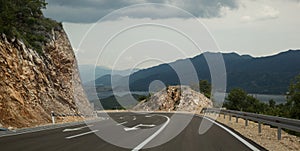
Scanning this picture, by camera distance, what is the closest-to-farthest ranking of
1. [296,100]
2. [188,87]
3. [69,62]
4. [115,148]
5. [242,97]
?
1. [115,148]
2. [69,62]
3. [296,100]
4. [188,87]
5. [242,97]

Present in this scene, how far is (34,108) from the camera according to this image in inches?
1032

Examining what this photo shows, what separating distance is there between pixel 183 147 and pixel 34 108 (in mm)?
17059

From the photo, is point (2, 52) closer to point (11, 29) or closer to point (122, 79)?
point (11, 29)

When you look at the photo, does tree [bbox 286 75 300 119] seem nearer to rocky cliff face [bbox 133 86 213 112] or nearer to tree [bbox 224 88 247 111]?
rocky cliff face [bbox 133 86 213 112]

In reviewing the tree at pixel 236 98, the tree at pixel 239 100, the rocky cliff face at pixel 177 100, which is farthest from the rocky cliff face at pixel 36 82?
the tree at pixel 236 98

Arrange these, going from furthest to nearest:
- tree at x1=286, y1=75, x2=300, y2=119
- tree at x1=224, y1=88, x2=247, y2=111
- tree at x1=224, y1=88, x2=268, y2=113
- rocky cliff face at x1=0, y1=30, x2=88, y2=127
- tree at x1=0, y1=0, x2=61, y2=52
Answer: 1. tree at x1=224, y1=88, x2=247, y2=111
2. tree at x1=224, y1=88, x2=268, y2=113
3. tree at x1=286, y1=75, x2=300, y2=119
4. tree at x1=0, y1=0, x2=61, y2=52
5. rocky cliff face at x1=0, y1=30, x2=88, y2=127

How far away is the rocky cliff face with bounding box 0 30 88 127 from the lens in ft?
77.4

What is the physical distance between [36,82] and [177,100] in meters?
48.5

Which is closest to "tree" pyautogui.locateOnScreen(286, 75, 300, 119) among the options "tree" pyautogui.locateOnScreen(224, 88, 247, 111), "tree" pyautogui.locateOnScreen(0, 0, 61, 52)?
"tree" pyautogui.locateOnScreen(0, 0, 61, 52)

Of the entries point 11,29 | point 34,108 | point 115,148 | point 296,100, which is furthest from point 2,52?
point 296,100

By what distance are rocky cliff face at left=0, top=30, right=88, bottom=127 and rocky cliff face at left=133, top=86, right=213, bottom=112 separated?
33.5 m

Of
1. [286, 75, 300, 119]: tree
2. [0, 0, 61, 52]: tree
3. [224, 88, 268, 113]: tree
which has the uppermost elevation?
[0, 0, 61, 52]: tree

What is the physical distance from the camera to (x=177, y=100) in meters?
75.1

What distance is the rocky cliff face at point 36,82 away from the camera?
23.6 metres
